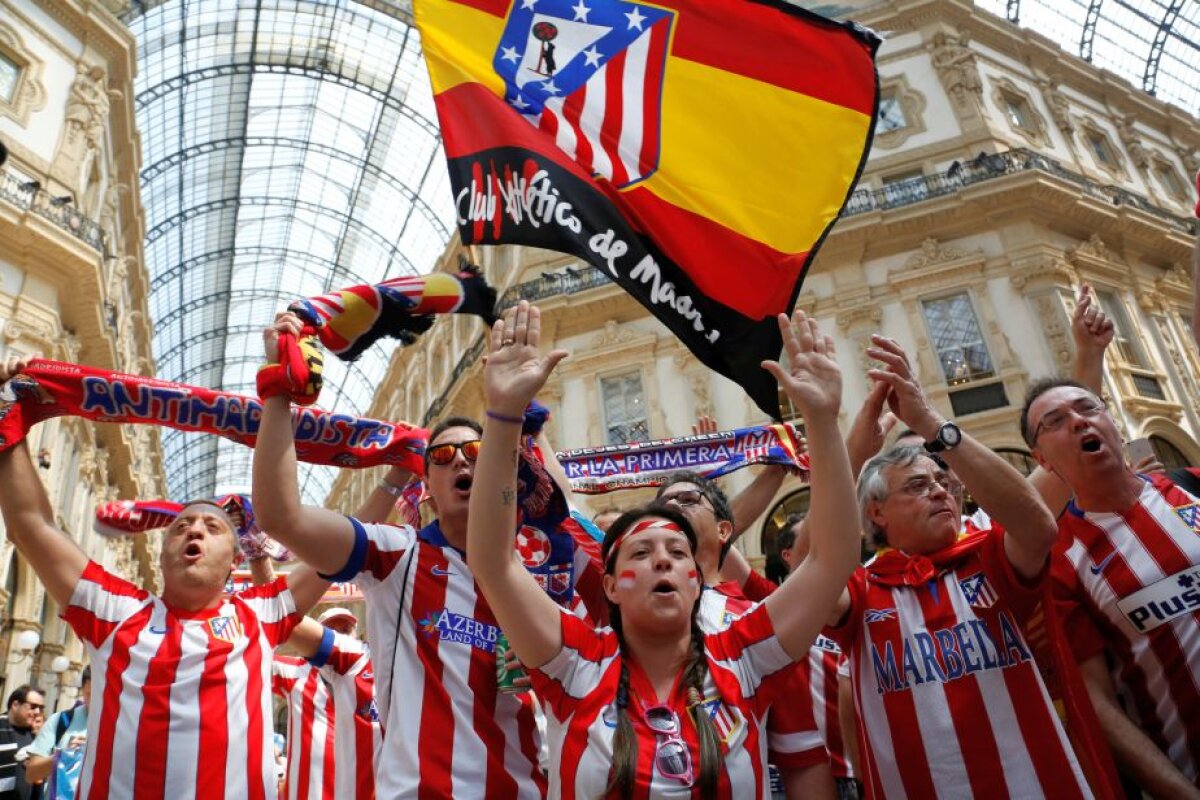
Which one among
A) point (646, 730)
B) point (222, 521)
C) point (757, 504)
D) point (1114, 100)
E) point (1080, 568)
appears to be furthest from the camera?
point (1114, 100)

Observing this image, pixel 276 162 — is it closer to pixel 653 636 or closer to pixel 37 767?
pixel 37 767

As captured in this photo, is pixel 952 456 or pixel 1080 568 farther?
pixel 1080 568

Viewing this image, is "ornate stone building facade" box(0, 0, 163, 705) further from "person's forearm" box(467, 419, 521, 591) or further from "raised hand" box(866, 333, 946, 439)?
"raised hand" box(866, 333, 946, 439)

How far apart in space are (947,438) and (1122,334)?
18.9m

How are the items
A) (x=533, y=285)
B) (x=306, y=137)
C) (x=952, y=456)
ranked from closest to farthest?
(x=952, y=456), (x=533, y=285), (x=306, y=137)

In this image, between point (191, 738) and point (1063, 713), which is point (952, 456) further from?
point (191, 738)

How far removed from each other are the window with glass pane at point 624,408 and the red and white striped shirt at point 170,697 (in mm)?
14245

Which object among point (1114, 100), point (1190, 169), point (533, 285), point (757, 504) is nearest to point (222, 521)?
point (757, 504)

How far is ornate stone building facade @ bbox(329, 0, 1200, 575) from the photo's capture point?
16156 mm

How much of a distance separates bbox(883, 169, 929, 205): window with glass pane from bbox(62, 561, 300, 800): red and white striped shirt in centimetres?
1809

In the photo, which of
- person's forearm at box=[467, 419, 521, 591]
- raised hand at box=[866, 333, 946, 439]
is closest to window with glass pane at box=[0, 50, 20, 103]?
person's forearm at box=[467, 419, 521, 591]

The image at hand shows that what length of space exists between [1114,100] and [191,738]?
3026 cm

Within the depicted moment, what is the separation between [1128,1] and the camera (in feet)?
82.5

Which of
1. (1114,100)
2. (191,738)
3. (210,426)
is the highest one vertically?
(1114,100)
